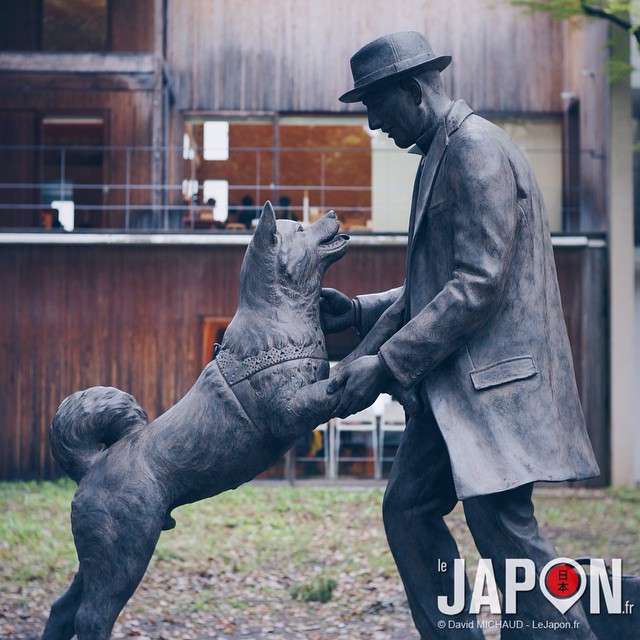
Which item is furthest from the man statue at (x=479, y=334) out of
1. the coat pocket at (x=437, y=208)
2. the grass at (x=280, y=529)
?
the grass at (x=280, y=529)

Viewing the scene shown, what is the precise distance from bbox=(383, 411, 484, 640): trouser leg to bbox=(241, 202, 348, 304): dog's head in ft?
2.32

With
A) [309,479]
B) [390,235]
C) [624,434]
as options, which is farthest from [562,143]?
[309,479]

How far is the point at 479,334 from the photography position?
368 centimetres

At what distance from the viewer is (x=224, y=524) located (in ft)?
38.8

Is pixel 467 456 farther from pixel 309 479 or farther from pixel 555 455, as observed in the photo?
pixel 309 479

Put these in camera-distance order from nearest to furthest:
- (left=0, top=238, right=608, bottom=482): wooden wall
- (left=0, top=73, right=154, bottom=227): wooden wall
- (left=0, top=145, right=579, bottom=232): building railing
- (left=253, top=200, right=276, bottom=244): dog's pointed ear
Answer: (left=253, top=200, right=276, bottom=244): dog's pointed ear < (left=0, top=238, right=608, bottom=482): wooden wall < (left=0, top=73, right=154, bottom=227): wooden wall < (left=0, top=145, right=579, bottom=232): building railing

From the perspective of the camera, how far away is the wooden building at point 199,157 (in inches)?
611

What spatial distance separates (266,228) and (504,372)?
106cm

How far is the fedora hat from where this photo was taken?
372cm

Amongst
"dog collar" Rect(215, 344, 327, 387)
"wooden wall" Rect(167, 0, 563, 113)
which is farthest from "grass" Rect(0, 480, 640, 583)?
"wooden wall" Rect(167, 0, 563, 113)

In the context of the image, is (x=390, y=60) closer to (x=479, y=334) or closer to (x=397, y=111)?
(x=397, y=111)

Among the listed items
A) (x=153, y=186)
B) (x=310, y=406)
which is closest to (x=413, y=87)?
(x=310, y=406)

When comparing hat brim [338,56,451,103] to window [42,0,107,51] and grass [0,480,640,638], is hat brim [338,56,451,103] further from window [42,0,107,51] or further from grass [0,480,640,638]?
window [42,0,107,51]

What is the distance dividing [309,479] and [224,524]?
3.88 m
